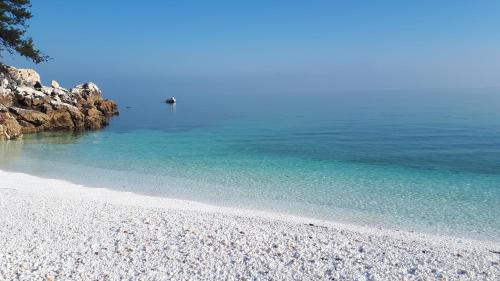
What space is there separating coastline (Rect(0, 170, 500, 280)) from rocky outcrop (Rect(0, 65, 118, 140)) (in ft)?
108

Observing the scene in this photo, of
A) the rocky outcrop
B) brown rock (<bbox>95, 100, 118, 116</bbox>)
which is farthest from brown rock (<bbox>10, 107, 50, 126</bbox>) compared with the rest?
brown rock (<bbox>95, 100, 118, 116</bbox>)

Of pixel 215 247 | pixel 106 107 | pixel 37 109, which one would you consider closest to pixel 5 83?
pixel 37 109

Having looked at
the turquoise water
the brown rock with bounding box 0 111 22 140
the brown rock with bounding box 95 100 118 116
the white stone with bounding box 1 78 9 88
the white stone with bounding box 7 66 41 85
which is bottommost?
the turquoise water

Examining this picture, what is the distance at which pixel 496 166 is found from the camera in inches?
1017

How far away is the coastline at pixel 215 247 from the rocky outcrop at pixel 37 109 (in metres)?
32.9

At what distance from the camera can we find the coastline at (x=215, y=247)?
9398 mm

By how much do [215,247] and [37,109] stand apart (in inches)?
1909

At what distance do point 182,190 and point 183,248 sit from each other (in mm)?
10260

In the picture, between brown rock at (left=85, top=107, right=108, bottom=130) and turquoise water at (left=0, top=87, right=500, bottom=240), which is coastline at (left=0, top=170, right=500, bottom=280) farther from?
brown rock at (left=85, top=107, right=108, bottom=130)

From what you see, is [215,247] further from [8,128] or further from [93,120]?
[93,120]

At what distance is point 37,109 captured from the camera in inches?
2012

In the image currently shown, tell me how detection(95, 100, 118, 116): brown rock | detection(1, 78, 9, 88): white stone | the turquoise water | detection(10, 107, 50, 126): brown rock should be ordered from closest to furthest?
the turquoise water → detection(10, 107, 50, 126): brown rock → detection(1, 78, 9, 88): white stone → detection(95, 100, 118, 116): brown rock

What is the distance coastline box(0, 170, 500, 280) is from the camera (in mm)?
9398

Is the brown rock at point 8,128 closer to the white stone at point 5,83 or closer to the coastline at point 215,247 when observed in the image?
the white stone at point 5,83
